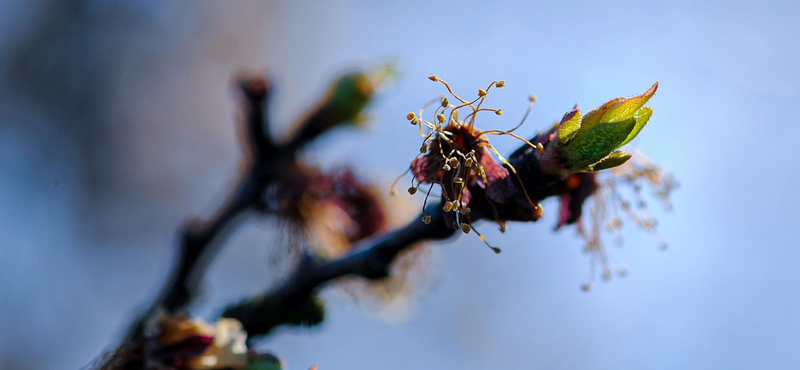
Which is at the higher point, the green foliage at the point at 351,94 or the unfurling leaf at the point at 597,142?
the green foliage at the point at 351,94

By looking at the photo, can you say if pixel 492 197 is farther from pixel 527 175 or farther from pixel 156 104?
pixel 156 104

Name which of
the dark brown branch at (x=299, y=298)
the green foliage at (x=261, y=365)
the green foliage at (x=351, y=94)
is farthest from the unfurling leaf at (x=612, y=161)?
the green foliage at (x=351, y=94)

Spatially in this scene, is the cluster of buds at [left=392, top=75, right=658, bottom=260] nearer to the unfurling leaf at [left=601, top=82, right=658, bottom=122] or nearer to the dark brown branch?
the unfurling leaf at [left=601, top=82, right=658, bottom=122]

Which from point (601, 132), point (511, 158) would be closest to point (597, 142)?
point (601, 132)

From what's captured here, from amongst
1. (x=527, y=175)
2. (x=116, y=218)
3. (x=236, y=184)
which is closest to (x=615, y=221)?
(x=527, y=175)

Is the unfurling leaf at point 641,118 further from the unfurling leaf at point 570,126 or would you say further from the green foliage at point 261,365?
the green foliage at point 261,365

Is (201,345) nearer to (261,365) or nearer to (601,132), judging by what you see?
(261,365)

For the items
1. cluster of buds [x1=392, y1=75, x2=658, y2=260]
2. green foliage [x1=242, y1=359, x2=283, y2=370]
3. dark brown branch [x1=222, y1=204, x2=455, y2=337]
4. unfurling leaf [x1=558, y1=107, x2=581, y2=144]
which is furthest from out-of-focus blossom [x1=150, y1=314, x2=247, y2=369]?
unfurling leaf [x1=558, y1=107, x2=581, y2=144]
